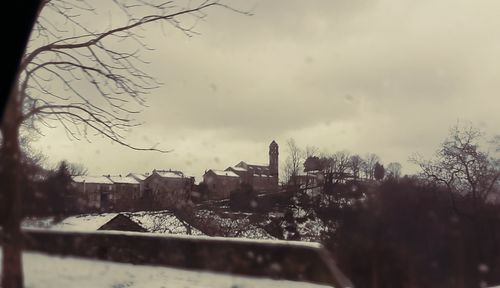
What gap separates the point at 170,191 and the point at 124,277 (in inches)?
1913

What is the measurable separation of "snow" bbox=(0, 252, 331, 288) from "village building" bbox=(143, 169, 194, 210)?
1592 inches

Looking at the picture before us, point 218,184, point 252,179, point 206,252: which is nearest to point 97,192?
point 218,184

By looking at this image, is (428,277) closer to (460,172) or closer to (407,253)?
(407,253)

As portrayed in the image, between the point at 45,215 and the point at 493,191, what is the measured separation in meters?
37.6

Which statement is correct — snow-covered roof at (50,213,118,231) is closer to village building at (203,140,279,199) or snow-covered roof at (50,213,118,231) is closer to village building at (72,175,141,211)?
village building at (72,175,141,211)

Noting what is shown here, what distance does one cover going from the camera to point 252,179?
76.5 m

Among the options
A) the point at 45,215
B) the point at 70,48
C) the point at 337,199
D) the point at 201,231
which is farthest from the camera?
the point at 337,199

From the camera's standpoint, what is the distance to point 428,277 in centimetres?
4262

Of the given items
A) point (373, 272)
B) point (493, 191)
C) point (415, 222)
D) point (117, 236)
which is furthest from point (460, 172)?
point (117, 236)

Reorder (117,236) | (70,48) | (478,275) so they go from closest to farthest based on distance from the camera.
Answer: (70,48) → (117,236) → (478,275)

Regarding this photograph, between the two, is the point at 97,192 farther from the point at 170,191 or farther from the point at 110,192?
the point at 110,192

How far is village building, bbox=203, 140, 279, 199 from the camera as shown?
63.3 meters

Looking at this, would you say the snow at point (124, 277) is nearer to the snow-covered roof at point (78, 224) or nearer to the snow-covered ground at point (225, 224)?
the snow-covered roof at point (78, 224)

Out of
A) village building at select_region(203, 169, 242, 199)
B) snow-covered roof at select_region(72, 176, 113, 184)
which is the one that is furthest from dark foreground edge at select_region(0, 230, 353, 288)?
village building at select_region(203, 169, 242, 199)
